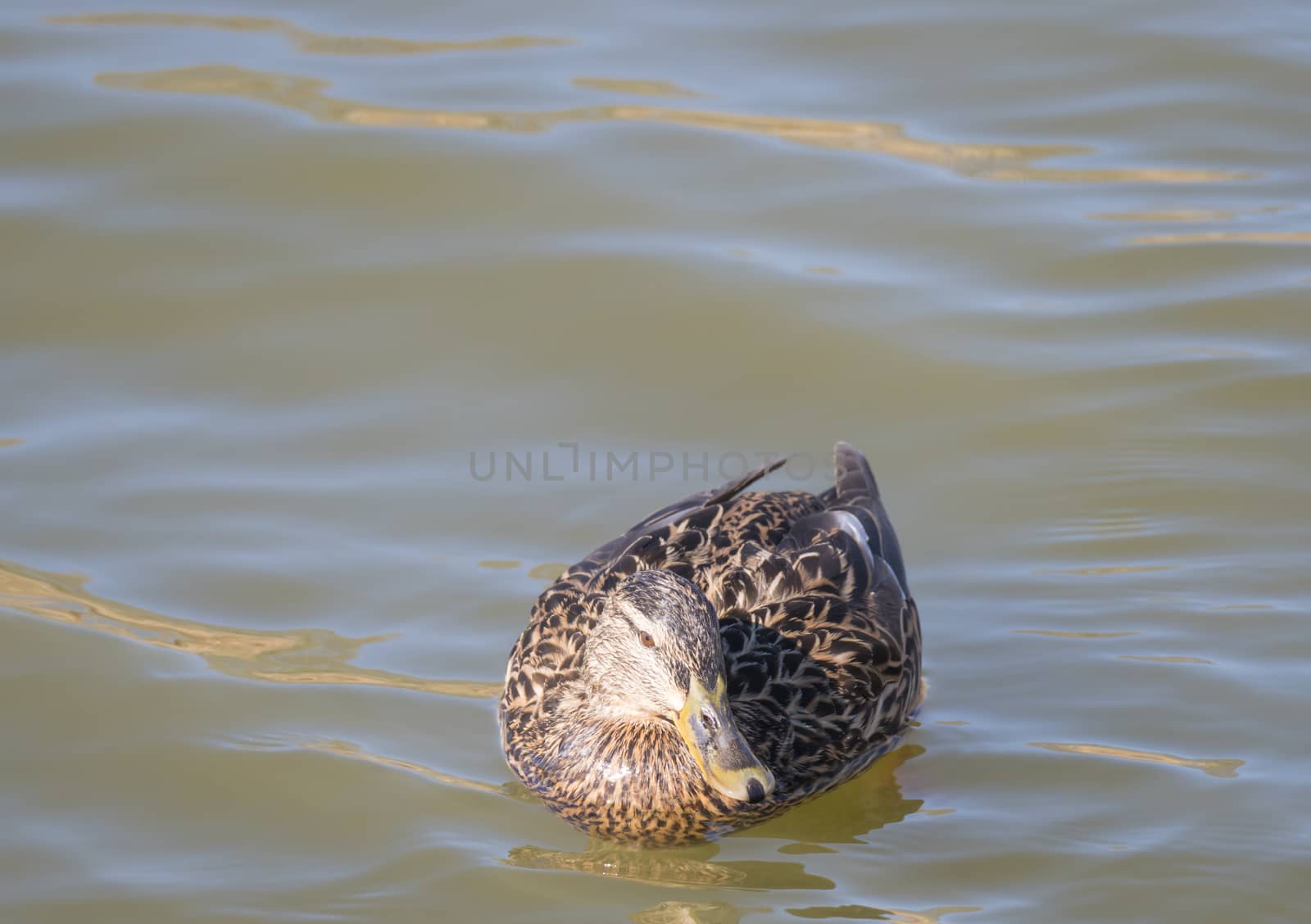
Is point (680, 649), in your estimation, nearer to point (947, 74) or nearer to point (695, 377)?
point (695, 377)

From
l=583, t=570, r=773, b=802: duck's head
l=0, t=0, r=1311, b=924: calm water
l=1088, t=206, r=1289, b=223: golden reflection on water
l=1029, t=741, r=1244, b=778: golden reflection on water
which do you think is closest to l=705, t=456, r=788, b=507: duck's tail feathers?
l=583, t=570, r=773, b=802: duck's head

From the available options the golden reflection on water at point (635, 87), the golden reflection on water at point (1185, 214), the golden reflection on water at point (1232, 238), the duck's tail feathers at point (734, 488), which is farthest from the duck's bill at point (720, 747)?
the golden reflection on water at point (635, 87)

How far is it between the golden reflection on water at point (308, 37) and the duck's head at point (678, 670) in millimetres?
7000

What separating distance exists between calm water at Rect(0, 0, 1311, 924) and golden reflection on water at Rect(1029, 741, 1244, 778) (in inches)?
1.4

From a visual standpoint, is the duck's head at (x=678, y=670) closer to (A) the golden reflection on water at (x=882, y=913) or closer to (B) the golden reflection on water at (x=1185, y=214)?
(A) the golden reflection on water at (x=882, y=913)

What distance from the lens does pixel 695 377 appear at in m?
7.88

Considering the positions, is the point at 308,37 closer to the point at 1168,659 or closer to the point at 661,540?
the point at 661,540

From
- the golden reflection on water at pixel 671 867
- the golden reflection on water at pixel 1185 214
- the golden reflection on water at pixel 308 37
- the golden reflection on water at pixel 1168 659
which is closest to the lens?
the golden reflection on water at pixel 671 867

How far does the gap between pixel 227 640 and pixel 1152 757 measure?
3.56 meters

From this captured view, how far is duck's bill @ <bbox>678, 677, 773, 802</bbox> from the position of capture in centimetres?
452

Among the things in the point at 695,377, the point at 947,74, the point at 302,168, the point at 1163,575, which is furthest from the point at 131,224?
the point at 1163,575

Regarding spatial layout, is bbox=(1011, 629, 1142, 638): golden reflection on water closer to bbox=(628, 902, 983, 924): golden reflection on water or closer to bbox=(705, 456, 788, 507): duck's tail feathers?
bbox=(705, 456, 788, 507): duck's tail feathers

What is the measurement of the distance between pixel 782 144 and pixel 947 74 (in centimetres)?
159

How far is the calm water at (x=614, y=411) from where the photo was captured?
16.3 ft
